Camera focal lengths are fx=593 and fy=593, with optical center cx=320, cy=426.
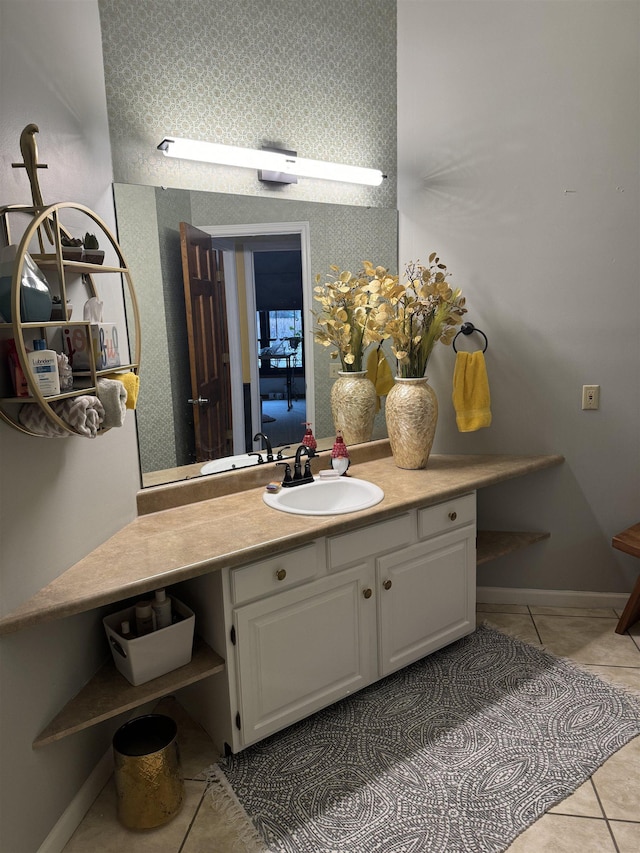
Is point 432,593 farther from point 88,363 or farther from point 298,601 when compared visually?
point 88,363

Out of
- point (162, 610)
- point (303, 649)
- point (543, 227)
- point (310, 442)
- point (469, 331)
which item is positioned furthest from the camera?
point (469, 331)

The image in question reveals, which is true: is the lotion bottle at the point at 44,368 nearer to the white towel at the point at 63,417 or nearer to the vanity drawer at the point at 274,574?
the white towel at the point at 63,417

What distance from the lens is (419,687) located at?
2264 millimetres

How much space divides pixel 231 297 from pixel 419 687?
5.42ft

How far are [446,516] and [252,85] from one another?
72.1 inches

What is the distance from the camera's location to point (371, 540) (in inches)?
82.5

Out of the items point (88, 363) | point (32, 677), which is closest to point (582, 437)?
point (88, 363)

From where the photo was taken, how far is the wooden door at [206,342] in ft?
7.06

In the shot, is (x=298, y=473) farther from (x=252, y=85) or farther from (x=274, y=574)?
(x=252, y=85)

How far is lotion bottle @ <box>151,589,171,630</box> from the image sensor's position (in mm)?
1835

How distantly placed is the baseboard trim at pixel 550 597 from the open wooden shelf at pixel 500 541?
0.29 m

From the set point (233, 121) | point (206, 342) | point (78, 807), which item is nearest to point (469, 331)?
point (206, 342)

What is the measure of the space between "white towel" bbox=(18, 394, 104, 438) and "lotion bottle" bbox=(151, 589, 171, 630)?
0.64 m

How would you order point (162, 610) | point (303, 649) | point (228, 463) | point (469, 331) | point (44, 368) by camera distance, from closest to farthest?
point (44, 368), point (162, 610), point (303, 649), point (228, 463), point (469, 331)
